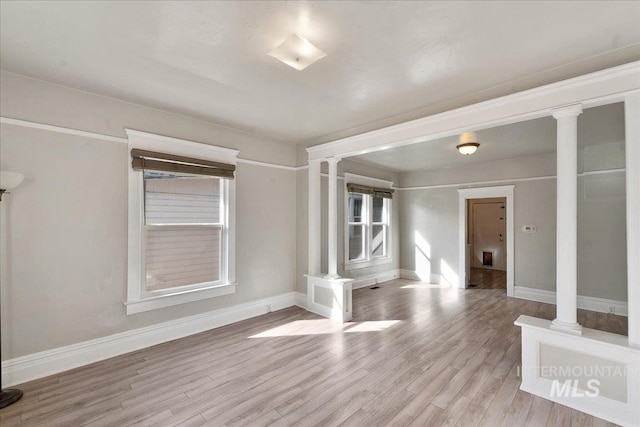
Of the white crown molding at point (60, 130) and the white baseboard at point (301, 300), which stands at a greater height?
the white crown molding at point (60, 130)

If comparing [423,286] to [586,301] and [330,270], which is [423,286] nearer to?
[586,301]

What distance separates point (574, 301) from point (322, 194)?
3.80 meters

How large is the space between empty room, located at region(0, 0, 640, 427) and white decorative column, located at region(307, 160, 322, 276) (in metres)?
0.04

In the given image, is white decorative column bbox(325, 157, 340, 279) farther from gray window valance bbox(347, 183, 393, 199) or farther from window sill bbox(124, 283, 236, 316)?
window sill bbox(124, 283, 236, 316)

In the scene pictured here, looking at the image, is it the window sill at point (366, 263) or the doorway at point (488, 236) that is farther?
the doorway at point (488, 236)

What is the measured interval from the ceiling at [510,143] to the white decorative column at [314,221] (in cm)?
142

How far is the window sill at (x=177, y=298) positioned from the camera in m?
3.26

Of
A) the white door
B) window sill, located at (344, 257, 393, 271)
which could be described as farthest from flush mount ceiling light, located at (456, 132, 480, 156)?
the white door

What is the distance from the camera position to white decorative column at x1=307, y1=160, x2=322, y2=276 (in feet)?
15.5

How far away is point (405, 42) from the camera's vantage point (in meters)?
2.13

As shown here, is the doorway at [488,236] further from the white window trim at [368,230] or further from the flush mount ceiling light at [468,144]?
the flush mount ceiling light at [468,144]

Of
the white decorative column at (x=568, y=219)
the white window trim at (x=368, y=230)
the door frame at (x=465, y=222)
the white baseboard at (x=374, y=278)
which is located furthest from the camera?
the white baseboard at (x=374, y=278)

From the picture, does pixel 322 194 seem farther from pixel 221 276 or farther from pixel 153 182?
pixel 153 182

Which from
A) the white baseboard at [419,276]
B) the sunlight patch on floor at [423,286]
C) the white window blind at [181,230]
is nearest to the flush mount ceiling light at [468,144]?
the sunlight patch on floor at [423,286]
